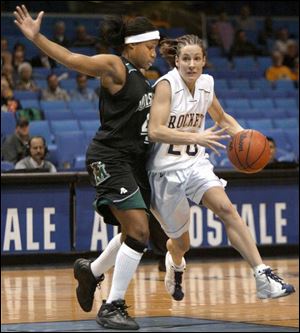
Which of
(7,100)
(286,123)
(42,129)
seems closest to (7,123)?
(42,129)

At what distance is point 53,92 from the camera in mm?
16250

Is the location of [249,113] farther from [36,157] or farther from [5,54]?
[36,157]

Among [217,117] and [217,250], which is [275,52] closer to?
[217,250]

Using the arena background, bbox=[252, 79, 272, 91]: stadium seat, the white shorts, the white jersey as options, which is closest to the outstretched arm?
the white jersey

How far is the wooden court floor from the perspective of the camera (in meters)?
8.28

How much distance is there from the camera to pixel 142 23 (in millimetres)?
7152

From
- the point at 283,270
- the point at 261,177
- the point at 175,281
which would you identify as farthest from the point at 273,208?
the point at 175,281

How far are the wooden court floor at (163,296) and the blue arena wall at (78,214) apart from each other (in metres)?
0.37

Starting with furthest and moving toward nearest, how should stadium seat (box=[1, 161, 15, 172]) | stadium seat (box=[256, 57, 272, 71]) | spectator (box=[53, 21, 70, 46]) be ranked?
stadium seat (box=[256, 57, 272, 71])
spectator (box=[53, 21, 70, 46])
stadium seat (box=[1, 161, 15, 172])

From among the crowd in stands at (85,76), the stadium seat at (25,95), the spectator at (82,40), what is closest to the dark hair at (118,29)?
the crowd in stands at (85,76)

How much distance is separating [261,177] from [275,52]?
688 cm

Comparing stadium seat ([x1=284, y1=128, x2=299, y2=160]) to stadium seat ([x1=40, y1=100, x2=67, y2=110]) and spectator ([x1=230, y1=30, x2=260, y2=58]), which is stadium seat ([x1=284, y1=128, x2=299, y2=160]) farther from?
spectator ([x1=230, y1=30, x2=260, y2=58])

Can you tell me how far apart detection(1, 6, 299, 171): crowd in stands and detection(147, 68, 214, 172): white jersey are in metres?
6.16

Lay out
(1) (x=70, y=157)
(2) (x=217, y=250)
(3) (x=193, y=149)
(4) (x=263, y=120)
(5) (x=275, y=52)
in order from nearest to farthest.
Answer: (3) (x=193, y=149) → (2) (x=217, y=250) → (1) (x=70, y=157) → (4) (x=263, y=120) → (5) (x=275, y=52)
